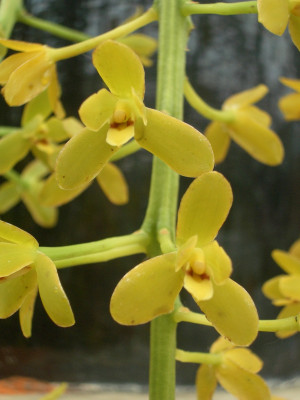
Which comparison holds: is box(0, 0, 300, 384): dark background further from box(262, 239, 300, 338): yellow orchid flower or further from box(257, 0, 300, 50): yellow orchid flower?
box(257, 0, 300, 50): yellow orchid flower

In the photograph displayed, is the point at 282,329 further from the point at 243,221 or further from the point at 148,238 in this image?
the point at 243,221

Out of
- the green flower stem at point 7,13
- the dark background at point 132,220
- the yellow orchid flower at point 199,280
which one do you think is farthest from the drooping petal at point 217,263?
the dark background at point 132,220

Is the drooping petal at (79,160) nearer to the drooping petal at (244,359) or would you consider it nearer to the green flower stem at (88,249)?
the green flower stem at (88,249)

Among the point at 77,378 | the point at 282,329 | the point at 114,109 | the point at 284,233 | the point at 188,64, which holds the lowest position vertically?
the point at 77,378

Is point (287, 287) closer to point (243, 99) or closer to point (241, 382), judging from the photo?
point (241, 382)

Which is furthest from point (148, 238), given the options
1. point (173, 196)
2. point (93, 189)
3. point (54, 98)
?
Answer: point (93, 189)
